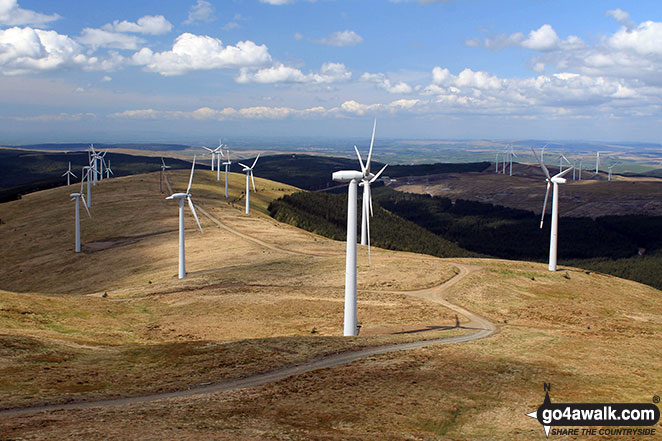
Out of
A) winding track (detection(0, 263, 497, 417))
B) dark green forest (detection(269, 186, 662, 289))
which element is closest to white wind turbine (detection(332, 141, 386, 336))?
winding track (detection(0, 263, 497, 417))

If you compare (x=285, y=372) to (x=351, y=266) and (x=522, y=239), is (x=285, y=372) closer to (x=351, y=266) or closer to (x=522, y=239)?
(x=351, y=266)

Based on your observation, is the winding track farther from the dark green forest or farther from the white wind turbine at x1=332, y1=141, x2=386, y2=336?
the dark green forest

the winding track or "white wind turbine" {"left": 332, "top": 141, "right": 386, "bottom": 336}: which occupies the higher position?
"white wind turbine" {"left": 332, "top": 141, "right": 386, "bottom": 336}

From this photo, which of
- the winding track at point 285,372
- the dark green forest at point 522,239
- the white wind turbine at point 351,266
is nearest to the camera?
the winding track at point 285,372

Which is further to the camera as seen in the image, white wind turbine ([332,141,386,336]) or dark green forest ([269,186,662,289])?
dark green forest ([269,186,662,289])

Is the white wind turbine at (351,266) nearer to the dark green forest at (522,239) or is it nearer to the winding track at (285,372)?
the winding track at (285,372)

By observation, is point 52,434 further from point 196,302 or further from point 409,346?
point 196,302

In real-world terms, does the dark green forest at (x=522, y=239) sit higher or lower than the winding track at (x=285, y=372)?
lower

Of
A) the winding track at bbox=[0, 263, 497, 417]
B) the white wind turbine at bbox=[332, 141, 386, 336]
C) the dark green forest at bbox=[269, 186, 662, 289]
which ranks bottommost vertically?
the dark green forest at bbox=[269, 186, 662, 289]

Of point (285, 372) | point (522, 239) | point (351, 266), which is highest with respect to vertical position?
point (351, 266)

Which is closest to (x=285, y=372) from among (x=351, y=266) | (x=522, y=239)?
(x=351, y=266)

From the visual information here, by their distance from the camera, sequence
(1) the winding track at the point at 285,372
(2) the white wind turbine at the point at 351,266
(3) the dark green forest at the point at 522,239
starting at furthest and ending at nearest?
1. (3) the dark green forest at the point at 522,239
2. (2) the white wind turbine at the point at 351,266
3. (1) the winding track at the point at 285,372

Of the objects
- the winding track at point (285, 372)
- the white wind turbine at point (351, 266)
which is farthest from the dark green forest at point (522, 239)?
the white wind turbine at point (351, 266)
